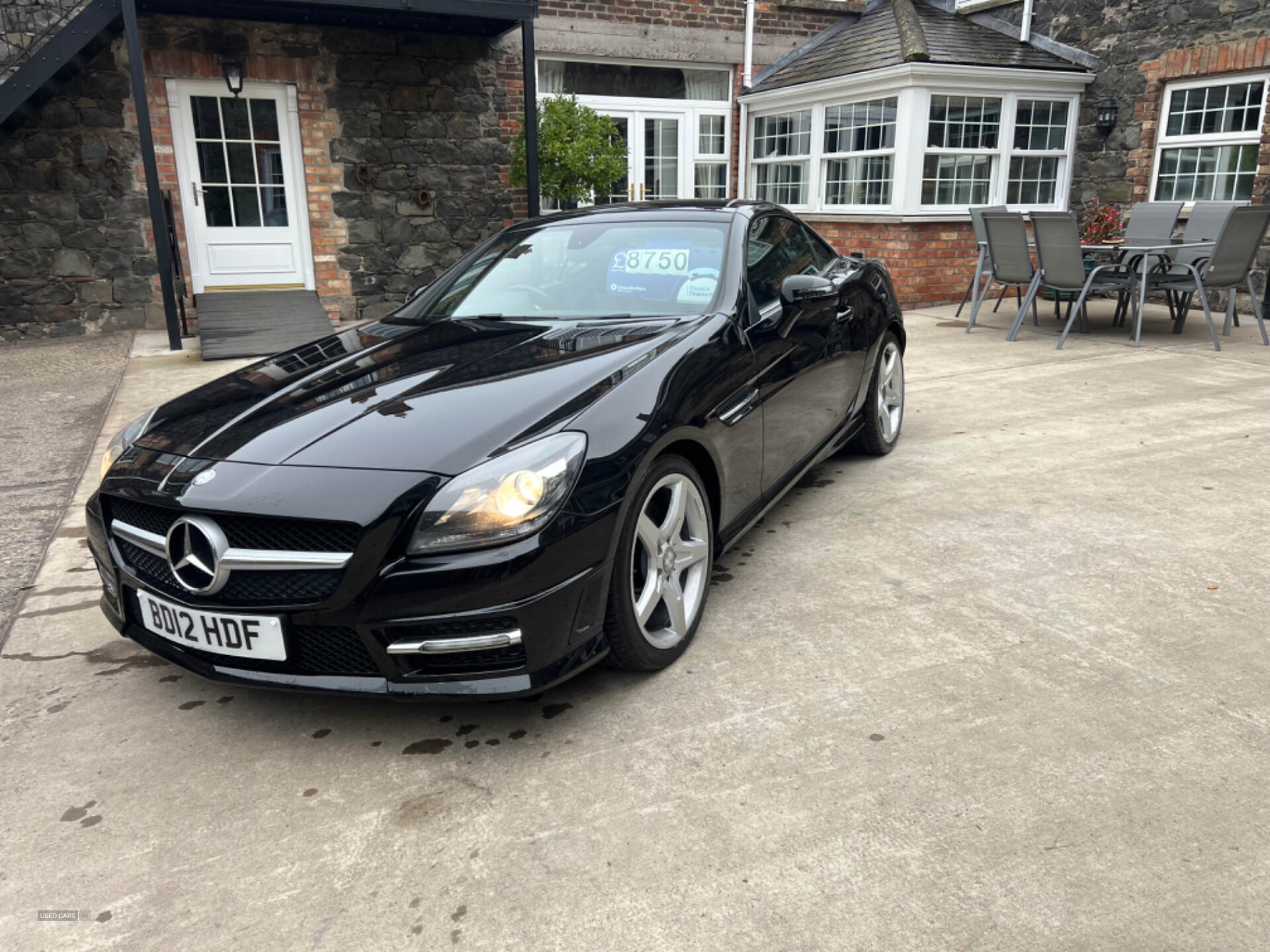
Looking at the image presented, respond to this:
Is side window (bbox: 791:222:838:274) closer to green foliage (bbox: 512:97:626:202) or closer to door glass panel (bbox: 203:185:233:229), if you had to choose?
green foliage (bbox: 512:97:626:202)

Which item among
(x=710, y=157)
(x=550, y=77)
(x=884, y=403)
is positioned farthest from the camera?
(x=710, y=157)

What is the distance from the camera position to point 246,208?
10.0 m

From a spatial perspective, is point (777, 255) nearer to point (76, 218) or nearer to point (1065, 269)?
point (1065, 269)

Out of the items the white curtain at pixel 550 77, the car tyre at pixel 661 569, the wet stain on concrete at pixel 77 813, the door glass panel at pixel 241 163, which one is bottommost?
the wet stain on concrete at pixel 77 813

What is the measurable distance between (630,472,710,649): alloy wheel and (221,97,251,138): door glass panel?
8.95 m

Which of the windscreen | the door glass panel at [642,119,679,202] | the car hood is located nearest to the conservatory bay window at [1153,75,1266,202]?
the door glass panel at [642,119,679,202]

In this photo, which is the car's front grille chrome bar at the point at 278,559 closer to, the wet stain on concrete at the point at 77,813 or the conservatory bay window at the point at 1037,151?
the wet stain on concrete at the point at 77,813

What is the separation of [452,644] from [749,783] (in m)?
0.77

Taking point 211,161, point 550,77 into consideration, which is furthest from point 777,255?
point 550,77

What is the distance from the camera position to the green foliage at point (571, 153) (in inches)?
401

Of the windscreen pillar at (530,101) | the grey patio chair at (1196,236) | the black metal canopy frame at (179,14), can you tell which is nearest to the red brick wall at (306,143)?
the black metal canopy frame at (179,14)

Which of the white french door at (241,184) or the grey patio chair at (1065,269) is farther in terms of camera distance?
the white french door at (241,184)

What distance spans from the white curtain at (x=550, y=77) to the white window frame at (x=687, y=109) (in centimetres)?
10

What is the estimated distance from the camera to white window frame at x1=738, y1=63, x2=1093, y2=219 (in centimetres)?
1036
